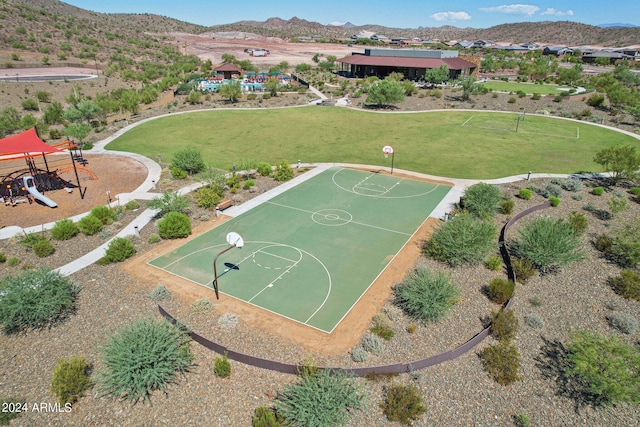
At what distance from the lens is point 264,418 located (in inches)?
444

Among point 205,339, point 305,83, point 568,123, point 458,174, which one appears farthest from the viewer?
point 305,83

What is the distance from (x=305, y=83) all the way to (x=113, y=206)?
6335 centimetres

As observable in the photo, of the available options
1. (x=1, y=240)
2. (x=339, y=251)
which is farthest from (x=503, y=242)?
(x=1, y=240)

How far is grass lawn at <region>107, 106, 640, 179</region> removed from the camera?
37.2 meters

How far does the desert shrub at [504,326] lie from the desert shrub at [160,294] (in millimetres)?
14182

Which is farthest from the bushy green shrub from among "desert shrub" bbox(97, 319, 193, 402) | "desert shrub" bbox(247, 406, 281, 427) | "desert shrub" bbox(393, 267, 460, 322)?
"desert shrub" bbox(393, 267, 460, 322)

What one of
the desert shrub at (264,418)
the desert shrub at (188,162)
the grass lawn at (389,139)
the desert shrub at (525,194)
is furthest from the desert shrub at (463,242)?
the desert shrub at (188,162)

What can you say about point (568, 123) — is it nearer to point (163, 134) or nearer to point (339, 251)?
point (339, 251)

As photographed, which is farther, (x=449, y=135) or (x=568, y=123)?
(x=568, y=123)

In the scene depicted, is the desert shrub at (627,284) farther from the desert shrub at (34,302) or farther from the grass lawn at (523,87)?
the grass lawn at (523,87)

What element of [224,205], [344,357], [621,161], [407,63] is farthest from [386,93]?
[344,357]

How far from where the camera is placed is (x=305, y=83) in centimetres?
8262

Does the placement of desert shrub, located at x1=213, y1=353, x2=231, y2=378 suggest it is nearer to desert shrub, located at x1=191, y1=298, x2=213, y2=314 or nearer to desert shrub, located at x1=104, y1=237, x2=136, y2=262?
desert shrub, located at x1=191, y1=298, x2=213, y2=314

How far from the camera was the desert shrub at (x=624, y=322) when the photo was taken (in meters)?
15.6
